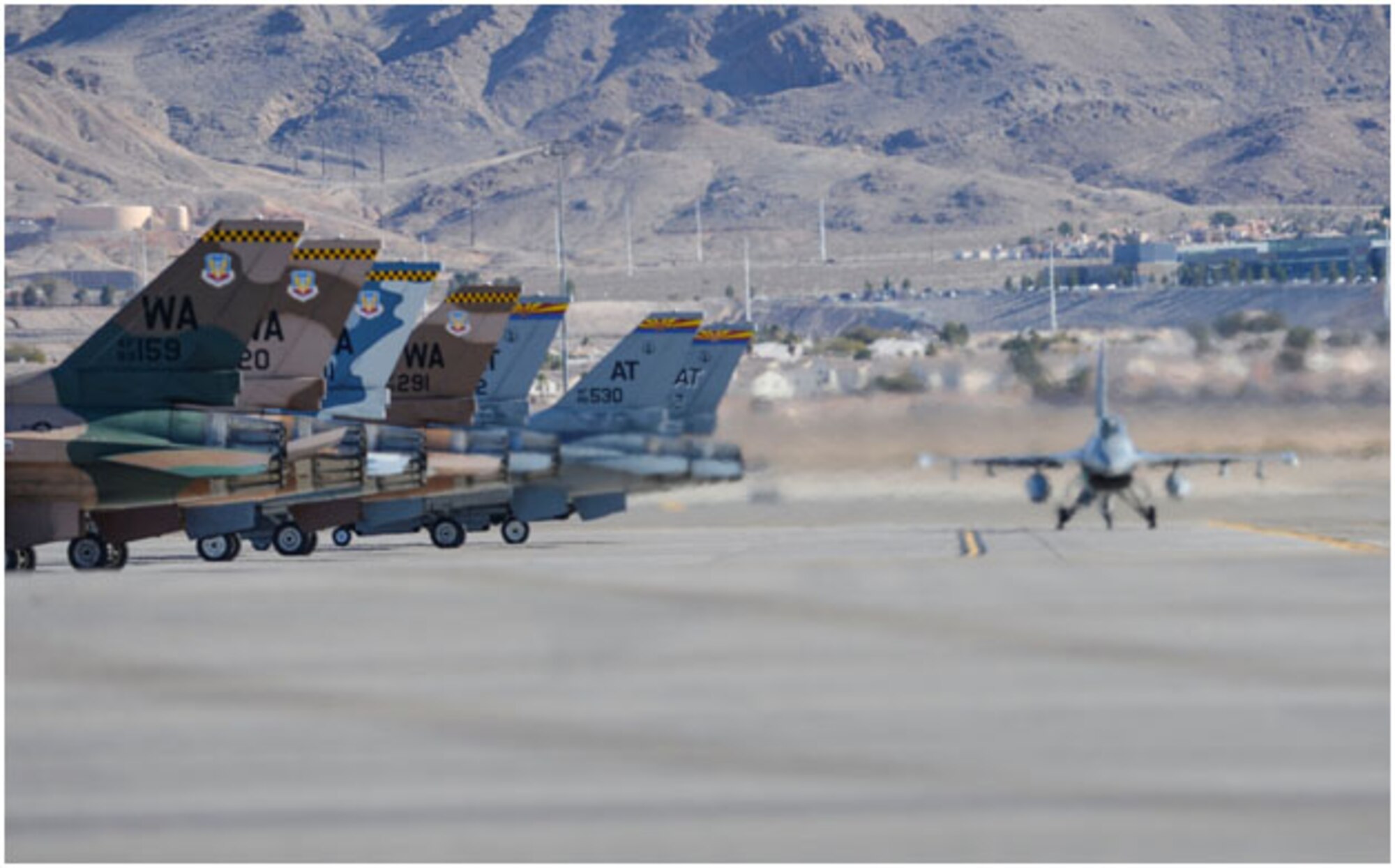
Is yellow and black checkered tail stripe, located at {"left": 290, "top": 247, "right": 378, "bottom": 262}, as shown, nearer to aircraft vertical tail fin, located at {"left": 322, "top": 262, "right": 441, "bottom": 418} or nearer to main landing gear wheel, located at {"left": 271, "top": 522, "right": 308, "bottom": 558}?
aircraft vertical tail fin, located at {"left": 322, "top": 262, "right": 441, "bottom": 418}

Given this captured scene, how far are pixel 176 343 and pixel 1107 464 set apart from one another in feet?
66.3

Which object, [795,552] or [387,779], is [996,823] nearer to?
[387,779]

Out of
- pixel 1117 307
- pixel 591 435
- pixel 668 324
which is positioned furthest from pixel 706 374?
pixel 1117 307

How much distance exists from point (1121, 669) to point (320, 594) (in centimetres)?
1357

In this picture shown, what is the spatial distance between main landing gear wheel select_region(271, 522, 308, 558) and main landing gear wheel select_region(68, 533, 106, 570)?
626 cm

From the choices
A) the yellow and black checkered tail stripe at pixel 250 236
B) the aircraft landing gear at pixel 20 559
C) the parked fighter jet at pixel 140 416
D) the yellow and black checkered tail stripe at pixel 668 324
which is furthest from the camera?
the yellow and black checkered tail stripe at pixel 668 324

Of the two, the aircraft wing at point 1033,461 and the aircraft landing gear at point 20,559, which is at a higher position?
the aircraft wing at point 1033,461

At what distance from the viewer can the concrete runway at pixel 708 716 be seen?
18.2m

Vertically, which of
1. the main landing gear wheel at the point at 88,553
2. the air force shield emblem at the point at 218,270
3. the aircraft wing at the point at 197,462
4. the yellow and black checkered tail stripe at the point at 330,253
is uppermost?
the yellow and black checkered tail stripe at the point at 330,253

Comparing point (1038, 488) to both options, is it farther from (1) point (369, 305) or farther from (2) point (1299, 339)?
(1) point (369, 305)

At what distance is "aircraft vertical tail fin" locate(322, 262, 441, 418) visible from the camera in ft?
171

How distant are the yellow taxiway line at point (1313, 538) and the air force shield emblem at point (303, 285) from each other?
18.1 m

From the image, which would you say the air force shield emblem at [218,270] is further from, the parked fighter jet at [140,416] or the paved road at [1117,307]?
the paved road at [1117,307]

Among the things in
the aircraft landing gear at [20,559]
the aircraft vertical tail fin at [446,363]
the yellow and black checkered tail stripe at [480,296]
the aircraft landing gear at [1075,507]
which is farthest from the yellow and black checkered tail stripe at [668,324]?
the aircraft landing gear at [20,559]
